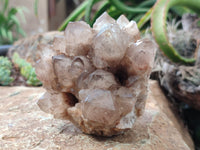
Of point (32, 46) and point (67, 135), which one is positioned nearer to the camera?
point (67, 135)

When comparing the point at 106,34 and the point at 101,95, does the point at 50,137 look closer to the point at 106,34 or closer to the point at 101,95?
the point at 101,95

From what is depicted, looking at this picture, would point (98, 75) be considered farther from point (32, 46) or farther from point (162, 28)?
point (32, 46)

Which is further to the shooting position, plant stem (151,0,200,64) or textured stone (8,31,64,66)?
textured stone (8,31,64,66)

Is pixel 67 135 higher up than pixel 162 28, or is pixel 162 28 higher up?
pixel 162 28

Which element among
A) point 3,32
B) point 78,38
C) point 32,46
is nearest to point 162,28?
point 78,38

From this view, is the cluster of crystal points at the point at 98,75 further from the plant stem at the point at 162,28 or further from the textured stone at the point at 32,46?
the textured stone at the point at 32,46

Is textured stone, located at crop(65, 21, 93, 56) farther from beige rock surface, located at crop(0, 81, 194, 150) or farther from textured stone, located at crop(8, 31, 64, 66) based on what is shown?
textured stone, located at crop(8, 31, 64, 66)

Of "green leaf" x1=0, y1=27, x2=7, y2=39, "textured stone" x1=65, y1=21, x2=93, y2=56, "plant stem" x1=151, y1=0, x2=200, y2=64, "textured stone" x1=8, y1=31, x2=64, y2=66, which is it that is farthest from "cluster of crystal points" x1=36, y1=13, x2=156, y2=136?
"green leaf" x1=0, y1=27, x2=7, y2=39

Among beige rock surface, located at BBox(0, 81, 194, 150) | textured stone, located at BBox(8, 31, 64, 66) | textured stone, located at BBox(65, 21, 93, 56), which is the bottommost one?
beige rock surface, located at BBox(0, 81, 194, 150)

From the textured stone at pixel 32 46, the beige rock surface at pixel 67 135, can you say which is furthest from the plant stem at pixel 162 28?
the textured stone at pixel 32 46
